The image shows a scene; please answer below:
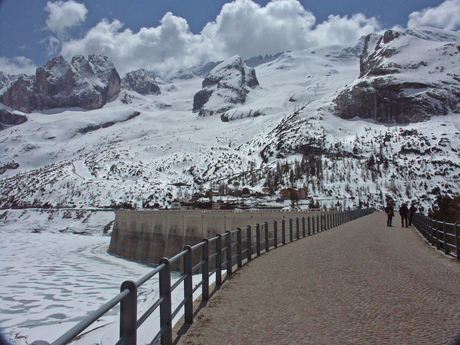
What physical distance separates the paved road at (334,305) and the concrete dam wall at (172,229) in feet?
97.5

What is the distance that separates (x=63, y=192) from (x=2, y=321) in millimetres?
115876

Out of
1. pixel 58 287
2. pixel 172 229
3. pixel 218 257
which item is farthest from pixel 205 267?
pixel 172 229

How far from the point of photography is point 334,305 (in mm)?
6922

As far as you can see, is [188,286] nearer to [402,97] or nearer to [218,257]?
[218,257]

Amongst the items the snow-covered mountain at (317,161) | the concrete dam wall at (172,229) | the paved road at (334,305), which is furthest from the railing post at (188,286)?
Answer: the snow-covered mountain at (317,161)

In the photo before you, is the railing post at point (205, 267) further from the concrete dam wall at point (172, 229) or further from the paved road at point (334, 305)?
the concrete dam wall at point (172, 229)

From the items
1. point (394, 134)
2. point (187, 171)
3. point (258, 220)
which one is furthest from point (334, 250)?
point (394, 134)

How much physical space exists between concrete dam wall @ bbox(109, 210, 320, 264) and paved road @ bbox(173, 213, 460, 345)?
97.5ft

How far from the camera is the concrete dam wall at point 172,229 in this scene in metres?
41.7

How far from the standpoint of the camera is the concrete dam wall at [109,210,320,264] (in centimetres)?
4166

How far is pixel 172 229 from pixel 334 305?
38.2 metres

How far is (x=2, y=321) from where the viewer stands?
16.7 meters

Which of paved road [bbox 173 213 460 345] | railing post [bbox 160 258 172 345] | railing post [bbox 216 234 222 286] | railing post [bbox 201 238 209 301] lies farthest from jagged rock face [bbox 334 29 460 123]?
railing post [bbox 160 258 172 345]

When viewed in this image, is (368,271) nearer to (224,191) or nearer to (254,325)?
(254,325)
